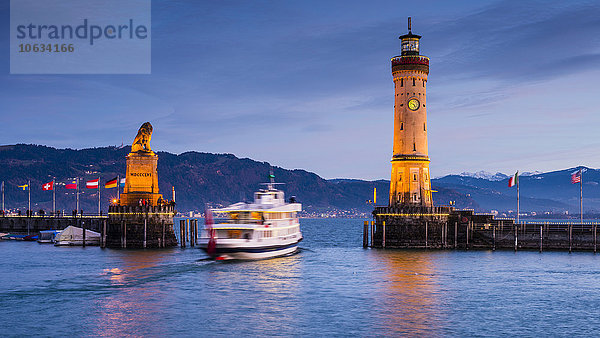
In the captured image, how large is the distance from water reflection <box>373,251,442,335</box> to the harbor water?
0.32ft

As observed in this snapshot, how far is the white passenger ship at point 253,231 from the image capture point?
80312 mm

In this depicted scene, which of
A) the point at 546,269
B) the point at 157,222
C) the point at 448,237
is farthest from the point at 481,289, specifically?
the point at 157,222

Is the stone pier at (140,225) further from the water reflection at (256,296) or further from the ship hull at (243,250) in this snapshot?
the ship hull at (243,250)

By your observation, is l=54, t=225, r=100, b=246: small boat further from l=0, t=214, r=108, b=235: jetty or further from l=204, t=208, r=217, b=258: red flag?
l=204, t=208, r=217, b=258: red flag

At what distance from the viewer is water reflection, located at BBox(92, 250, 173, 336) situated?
47844mm

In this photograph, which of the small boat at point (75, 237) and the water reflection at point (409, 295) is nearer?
the water reflection at point (409, 295)

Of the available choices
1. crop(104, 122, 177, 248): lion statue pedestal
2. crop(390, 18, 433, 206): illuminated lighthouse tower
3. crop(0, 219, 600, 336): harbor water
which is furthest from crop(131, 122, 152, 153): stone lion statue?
crop(390, 18, 433, 206): illuminated lighthouse tower

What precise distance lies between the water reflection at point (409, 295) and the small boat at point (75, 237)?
51.7 meters

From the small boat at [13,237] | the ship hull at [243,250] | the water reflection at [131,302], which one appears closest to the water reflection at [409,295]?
the ship hull at [243,250]

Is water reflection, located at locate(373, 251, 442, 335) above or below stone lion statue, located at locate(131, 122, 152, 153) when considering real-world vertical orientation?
below

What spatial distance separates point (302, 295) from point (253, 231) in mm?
21194

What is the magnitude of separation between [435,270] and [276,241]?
67.2 ft

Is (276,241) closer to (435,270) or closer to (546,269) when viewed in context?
(435,270)

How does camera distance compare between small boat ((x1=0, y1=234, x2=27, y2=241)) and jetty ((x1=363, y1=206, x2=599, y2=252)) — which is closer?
jetty ((x1=363, y1=206, x2=599, y2=252))
